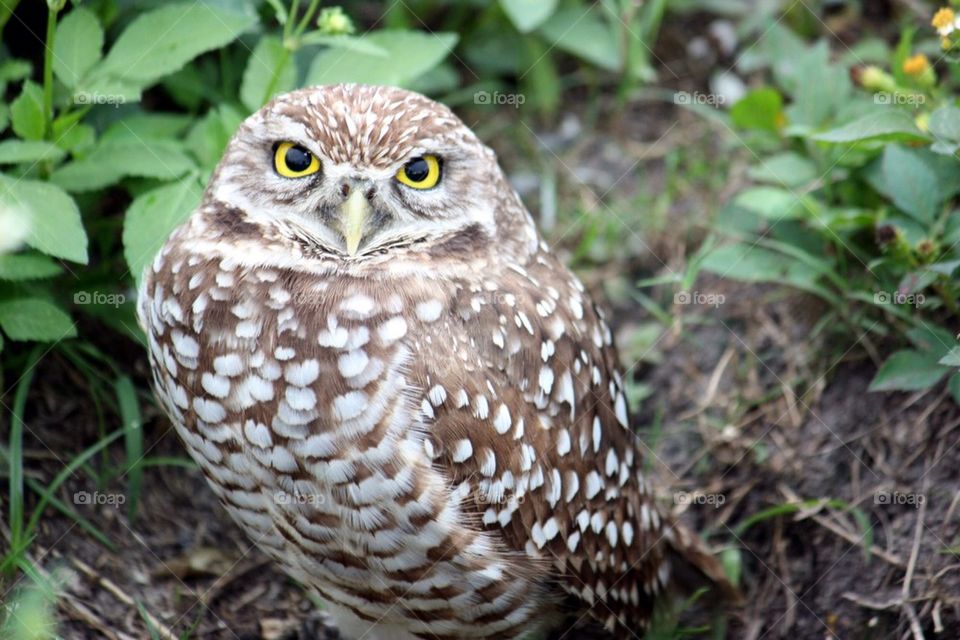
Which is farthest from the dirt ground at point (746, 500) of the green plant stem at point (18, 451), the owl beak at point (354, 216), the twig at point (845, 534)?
the owl beak at point (354, 216)

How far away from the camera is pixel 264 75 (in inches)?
132

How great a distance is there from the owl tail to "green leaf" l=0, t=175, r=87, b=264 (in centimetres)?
209

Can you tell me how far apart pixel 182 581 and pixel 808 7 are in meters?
3.80

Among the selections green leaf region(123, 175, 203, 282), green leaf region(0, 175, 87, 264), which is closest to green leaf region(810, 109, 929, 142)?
green leaf region(123, 175, 203, 282)

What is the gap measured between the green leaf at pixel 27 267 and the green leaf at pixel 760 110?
2.52 m

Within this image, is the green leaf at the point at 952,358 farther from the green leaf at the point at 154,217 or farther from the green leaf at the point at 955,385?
the green leaf at the point at 154,217

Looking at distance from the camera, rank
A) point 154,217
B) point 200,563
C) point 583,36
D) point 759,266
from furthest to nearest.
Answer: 1. point 583,36
2. point 759,266
3. point 200,563
4. point 154,217

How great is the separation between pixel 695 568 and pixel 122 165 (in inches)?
91.1

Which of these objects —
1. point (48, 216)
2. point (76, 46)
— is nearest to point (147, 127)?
point (76, 46)

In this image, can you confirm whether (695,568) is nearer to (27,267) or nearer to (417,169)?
(417,169)

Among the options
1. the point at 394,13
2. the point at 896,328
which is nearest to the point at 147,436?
the point at 394,13

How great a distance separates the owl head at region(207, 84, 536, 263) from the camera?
8.78 feet

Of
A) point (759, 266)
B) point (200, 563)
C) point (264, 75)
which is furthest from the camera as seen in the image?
point (759, 266)

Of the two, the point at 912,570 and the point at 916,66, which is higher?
the point at 916,66
